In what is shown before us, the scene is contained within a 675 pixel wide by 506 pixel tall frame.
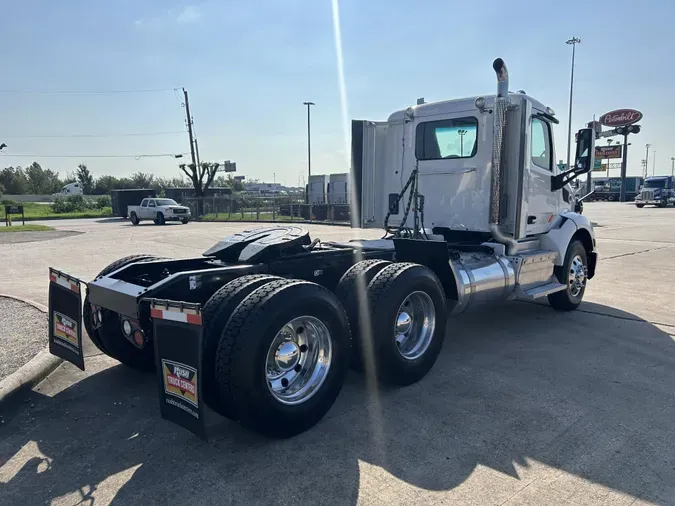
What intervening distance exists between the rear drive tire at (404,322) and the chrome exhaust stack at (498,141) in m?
1.70

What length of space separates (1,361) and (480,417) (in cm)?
439

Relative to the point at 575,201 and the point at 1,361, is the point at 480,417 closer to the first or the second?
the point at 1,361

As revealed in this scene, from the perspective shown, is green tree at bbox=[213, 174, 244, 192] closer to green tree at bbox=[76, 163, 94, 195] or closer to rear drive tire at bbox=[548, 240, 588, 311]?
green tree at bbox=[76, 163, 94, 195]

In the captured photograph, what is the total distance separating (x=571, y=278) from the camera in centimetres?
702

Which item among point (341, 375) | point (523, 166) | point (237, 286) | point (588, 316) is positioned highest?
point (523, 166)

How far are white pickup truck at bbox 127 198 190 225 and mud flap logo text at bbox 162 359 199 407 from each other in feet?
95.3

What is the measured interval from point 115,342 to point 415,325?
9.00 feet

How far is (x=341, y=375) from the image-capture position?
3.74 m

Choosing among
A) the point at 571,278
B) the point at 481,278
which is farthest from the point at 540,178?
the point at 481,278

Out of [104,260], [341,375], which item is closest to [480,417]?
[341,375]

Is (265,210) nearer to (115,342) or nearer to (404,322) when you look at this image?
(115,342)

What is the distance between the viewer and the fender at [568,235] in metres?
6.66

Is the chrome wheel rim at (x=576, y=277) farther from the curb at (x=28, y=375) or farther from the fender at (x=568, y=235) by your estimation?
the curb at (x=28, y=375)

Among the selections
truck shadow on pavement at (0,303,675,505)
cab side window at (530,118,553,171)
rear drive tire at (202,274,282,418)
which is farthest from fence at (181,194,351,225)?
rear drive tire at (202,274,282,418)
